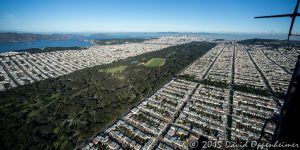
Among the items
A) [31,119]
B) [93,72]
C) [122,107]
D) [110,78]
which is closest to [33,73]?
[93,72]

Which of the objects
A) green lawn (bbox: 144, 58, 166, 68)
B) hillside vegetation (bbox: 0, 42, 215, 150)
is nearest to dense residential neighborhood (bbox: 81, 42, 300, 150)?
hillside vegetation (bbox: 0, 42, 215, 150)

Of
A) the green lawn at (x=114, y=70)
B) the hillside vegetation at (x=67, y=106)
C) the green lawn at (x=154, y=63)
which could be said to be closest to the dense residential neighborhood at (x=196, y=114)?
the hillside vegetation at (x=67, y=106)

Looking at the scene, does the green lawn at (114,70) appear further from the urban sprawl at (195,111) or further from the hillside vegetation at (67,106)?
the urban sprawl at (195,111)

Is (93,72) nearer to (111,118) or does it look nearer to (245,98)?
(111,118)

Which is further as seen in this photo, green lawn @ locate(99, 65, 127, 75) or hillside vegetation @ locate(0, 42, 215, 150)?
green lawn @ locate(99, 65, 127, 75)

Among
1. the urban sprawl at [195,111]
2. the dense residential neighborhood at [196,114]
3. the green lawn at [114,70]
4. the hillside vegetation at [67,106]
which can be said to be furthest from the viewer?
the green lawn at [114,70]

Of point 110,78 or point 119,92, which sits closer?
point 119,92

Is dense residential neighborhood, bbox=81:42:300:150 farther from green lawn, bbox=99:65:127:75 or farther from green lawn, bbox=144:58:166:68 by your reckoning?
green lawn, bbox=99:65:127:75

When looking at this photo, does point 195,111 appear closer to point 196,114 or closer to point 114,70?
point 196,114
